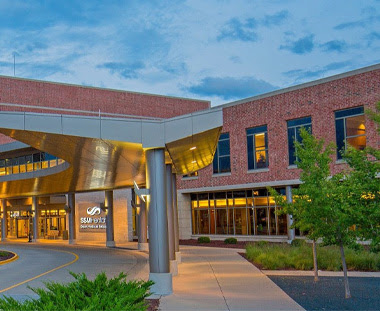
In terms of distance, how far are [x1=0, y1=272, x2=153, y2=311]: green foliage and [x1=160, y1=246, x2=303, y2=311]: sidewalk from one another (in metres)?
3.78

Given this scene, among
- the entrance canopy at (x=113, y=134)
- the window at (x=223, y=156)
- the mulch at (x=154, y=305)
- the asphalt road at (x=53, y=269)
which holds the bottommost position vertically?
the asphalt road at (x=53, y=269)

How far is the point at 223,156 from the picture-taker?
1547 inches

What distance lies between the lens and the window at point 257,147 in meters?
36.5

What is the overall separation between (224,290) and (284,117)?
21.4 metres

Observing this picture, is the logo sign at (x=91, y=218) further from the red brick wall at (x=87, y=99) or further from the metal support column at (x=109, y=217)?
the red brick wall at (x=87, y=99)

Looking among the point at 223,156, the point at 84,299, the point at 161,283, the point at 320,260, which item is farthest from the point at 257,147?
the point at 84,299

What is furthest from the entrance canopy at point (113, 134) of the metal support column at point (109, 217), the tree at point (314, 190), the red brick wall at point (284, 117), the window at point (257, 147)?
the metal support column at point (109, 217)

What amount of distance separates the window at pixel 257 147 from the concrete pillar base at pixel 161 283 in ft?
74.8

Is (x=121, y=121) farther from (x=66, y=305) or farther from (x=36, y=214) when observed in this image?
(x=36, y=214)

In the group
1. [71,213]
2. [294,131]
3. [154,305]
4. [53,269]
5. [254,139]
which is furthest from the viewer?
[71,213]

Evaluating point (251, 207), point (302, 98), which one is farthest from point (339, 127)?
point (251, 207)

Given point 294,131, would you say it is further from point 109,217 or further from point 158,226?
point 158,226

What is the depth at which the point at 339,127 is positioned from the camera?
32.1 meters

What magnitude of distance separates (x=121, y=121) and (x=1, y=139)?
45700mm
